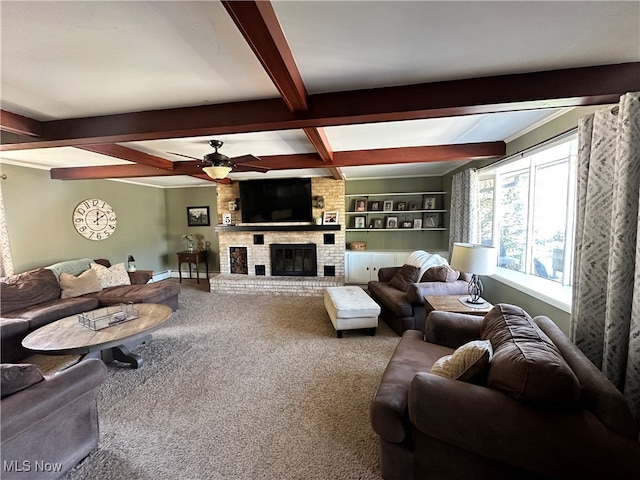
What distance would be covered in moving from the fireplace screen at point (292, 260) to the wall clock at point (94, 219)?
10.1 feet

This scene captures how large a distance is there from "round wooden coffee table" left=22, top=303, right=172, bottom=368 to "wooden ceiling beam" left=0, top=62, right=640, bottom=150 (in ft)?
5.54

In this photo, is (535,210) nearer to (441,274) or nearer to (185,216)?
(441,274)

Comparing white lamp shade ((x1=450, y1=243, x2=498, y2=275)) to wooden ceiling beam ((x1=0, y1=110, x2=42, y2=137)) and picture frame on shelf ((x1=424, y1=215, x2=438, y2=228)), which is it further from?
wooden ceiling beam ((x1=0, y1=110, x2=42, y2=137))

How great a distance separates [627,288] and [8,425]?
3.37 meters

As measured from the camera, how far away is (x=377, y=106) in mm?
1966

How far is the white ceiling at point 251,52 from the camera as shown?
1205 mm

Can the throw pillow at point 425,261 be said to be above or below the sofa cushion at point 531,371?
above

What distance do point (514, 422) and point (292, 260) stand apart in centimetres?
488

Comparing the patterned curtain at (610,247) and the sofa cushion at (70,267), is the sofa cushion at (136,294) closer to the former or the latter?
the sofa cushion at (70,267)

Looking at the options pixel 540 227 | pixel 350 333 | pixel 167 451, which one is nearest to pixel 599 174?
pixel 540 227

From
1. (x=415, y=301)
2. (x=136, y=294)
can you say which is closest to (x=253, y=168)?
(x=136, y=294)

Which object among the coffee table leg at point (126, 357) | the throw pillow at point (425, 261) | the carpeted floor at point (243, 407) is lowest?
the carpeted floor at point (243, 407)

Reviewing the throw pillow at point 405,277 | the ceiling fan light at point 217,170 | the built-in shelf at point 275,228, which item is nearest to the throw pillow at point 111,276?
the built-in shelf at point 275,228

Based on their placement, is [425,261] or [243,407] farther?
[425,261]
